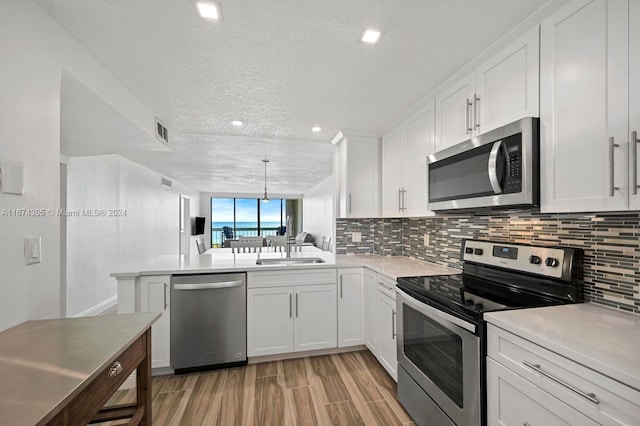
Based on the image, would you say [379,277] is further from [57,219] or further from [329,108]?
[57,219]

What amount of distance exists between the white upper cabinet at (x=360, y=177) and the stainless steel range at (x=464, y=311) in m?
1.24

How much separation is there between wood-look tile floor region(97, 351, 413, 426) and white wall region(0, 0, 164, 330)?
117 cm

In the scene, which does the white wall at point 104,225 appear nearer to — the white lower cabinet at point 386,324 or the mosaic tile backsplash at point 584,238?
the white lower cabinet at point 386,324

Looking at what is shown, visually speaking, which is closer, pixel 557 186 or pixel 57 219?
pixel 557 186

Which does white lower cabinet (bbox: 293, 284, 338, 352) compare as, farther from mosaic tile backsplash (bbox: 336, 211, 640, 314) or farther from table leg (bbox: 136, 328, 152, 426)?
table leg (bbox: 136, 328, 152, 426)

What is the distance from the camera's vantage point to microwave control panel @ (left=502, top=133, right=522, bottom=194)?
4.49 ft

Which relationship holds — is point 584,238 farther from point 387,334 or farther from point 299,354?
point 299,354

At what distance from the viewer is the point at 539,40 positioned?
4.36 ft

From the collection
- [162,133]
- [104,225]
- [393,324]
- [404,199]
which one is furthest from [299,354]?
[104,225]

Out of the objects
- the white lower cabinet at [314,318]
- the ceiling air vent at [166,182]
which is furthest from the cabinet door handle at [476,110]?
the ceiling air vent at [166,182]

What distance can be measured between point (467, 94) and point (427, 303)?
4.43ft

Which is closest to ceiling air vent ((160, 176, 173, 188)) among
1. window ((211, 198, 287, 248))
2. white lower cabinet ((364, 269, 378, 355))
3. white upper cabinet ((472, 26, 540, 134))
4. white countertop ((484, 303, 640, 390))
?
window ((211, 198, 287, 248))

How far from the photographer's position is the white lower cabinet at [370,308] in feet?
8.32

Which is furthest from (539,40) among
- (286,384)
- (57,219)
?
(286,384)
